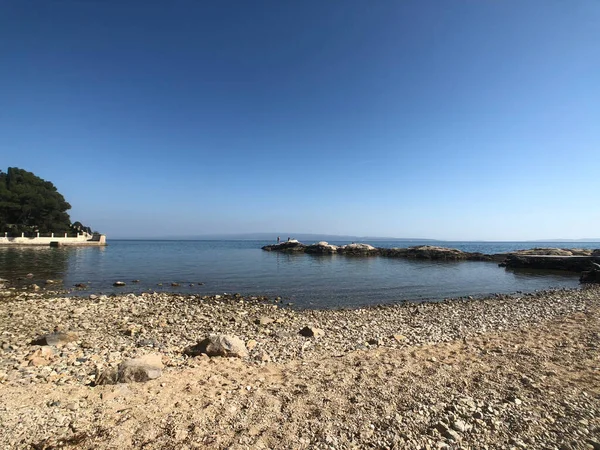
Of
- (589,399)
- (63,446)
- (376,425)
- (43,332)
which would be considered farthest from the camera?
(43,332)

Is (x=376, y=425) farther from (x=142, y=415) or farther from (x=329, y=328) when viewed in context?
(x=329, y=328)

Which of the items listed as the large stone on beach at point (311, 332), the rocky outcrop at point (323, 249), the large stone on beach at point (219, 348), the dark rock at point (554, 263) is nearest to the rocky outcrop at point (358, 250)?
the rocky outcrop at point (323, 249)

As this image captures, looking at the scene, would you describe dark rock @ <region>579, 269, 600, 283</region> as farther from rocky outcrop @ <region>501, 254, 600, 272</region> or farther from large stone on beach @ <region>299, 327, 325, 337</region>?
large stone on beach @ <region>299, 327, 325, 337</region>

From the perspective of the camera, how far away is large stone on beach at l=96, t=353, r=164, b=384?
21.9 ft

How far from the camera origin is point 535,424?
5.29 m

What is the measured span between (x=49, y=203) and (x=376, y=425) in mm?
101664

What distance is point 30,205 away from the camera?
76.6m

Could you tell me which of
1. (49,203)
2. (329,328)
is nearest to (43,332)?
(329,328)

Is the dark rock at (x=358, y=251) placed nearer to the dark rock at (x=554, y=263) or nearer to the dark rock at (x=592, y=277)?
the dark rock at (x=554, y=263)

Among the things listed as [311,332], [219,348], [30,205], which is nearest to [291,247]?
[30,205]

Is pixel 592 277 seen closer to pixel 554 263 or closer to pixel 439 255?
pixel 554 263

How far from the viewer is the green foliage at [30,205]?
245 feet

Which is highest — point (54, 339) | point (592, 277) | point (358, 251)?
point (54, 339)

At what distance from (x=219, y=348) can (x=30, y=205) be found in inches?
3729
